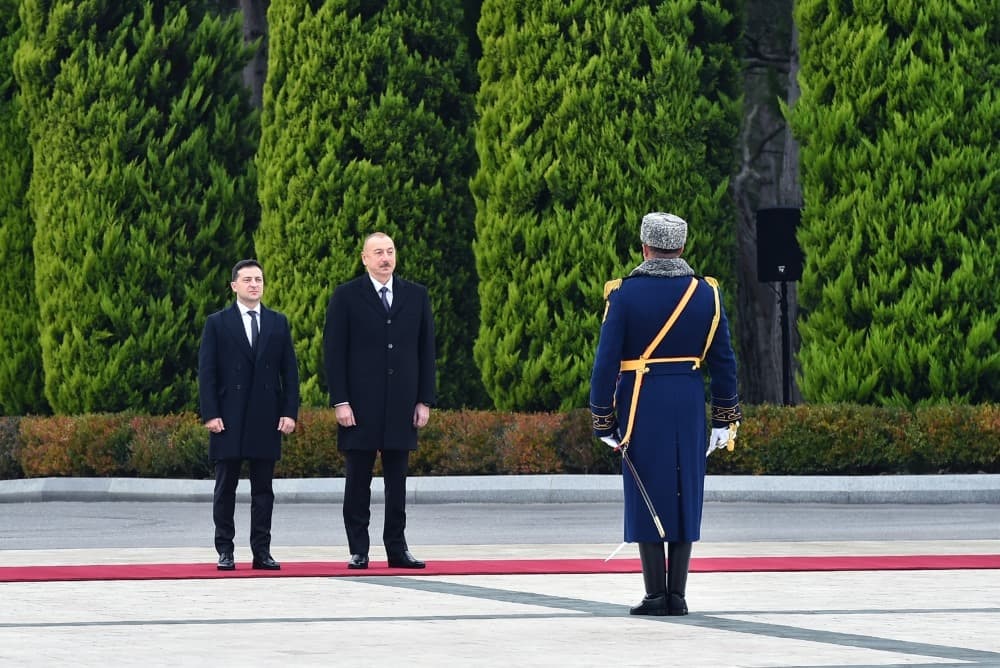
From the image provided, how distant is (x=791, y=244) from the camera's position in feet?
81.9

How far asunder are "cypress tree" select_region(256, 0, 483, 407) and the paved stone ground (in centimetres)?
1254

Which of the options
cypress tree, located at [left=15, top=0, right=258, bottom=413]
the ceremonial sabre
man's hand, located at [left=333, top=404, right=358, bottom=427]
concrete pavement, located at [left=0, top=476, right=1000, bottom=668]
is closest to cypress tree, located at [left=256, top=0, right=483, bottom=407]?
cypress tree, located at [left=15, top=0, right=258, bottom=413]

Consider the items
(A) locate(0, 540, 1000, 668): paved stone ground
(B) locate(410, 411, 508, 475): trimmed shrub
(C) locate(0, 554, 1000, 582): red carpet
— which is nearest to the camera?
(A) locate(0, 540, 1000, 668): paved stone ground

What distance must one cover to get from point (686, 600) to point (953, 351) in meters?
11.5

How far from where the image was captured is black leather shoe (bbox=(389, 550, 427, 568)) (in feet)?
43.8

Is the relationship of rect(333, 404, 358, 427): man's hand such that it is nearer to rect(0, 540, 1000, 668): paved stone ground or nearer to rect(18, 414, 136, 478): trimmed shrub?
rect(0, 540, 1000, 668): paved stone ground

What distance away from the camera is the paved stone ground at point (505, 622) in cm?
905

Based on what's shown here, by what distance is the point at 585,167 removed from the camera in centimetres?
2384

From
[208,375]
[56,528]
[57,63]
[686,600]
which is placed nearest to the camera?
[686,600]

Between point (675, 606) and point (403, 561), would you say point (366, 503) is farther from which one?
point (675, 606)

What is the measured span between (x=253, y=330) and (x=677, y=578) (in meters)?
3.82

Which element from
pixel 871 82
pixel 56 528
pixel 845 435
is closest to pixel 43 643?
pixel 56 528

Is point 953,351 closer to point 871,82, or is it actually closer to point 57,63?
point 871,82

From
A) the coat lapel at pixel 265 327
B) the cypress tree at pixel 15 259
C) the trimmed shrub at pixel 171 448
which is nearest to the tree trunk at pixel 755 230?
the cypress tree at pixel 15 259
